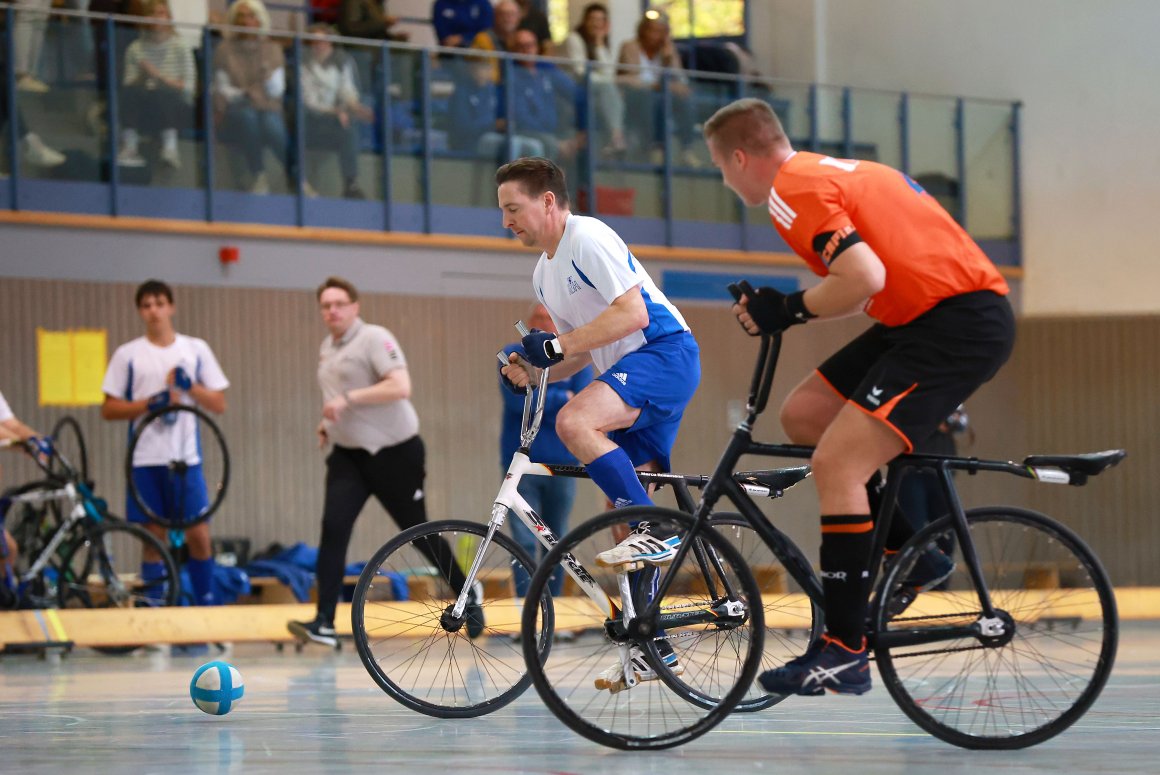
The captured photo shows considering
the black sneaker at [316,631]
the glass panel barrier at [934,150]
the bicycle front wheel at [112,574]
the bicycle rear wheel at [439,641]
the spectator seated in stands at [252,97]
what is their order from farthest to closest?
the glass panel barrier at [934,150], the spectator seated in stands at [252,97], the bicycle front wheel at [112,574], the black sneaker at [316,631], the bicycle rear wheel at [439,641]

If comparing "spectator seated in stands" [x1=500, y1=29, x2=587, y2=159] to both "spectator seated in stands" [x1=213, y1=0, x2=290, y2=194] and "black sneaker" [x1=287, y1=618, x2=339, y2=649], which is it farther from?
"black sneaker" [x1=287, y1=618, x2=339, y2=649]

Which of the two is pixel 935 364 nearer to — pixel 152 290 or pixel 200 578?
pixel 152 290

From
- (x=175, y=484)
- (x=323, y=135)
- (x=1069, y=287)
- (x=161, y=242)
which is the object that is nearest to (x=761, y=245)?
(x=1069, y=287)

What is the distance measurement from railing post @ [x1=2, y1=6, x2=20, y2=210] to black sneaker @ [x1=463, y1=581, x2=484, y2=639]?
7237mm

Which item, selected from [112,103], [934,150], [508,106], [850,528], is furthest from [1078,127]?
[850,528]

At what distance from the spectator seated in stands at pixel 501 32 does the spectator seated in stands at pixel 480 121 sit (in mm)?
500

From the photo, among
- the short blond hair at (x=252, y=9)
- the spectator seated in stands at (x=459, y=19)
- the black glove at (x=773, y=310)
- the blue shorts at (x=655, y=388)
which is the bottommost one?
the blue shorts at (x=655, y=388)

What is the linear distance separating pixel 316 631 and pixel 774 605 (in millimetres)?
3494

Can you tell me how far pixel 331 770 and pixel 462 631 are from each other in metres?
1.33

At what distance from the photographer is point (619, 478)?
14.7 ft

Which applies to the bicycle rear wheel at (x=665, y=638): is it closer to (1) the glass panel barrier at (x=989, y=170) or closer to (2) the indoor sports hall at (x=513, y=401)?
(2) the indoor sports hall at (x=513, y=401)

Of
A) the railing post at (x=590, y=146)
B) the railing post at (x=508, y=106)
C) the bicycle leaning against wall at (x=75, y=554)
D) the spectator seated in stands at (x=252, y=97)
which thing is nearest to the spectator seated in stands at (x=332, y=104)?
the spectator seated in stands at (x=252, y=97)

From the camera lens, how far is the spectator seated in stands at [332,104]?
11820 mm

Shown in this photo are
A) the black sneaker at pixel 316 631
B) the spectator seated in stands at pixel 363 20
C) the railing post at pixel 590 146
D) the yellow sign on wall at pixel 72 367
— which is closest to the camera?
the black sneaker at pixel 316 631
